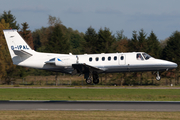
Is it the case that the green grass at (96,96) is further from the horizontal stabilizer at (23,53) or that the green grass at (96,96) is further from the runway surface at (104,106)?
the runway surface at (104,106)

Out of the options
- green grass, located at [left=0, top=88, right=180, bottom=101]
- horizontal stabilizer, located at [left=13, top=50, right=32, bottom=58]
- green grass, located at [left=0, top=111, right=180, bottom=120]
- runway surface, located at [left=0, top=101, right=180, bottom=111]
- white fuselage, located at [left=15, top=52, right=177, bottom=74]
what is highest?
horizontal stabilizer, located at [left=13, top=50, right=32, bottom=58]

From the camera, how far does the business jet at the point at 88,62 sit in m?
32.8

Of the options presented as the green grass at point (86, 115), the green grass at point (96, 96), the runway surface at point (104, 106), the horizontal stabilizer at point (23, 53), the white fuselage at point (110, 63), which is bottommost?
the green grass at point (86, 115)

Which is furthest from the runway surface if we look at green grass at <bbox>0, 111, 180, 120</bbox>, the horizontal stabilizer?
the horizontal stabilizer

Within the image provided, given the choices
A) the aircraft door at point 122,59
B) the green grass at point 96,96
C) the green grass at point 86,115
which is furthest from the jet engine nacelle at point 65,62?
the green grass at point 86,115

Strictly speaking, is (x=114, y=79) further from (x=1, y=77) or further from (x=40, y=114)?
(x=40, y=114)

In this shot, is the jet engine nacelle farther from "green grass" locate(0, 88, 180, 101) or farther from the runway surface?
the runway surface

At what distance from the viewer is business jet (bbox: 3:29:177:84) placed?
108ft

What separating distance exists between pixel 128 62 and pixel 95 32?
3225 centimetres

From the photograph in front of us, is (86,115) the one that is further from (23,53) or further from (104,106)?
(23,53)

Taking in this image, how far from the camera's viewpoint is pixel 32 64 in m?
36.1

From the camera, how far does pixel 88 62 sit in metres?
34.3

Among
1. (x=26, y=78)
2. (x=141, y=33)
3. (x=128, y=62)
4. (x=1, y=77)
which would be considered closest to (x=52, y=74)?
(x=26, y=78)

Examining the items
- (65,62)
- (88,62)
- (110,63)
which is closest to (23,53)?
(65,62)
